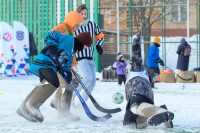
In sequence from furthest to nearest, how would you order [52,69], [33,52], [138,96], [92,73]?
[33,52] < [92,73] < [52,69] < [138,96]

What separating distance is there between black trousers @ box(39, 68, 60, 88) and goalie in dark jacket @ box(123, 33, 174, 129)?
766 millimetres

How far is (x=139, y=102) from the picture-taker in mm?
4070

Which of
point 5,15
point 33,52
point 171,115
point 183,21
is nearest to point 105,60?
point 33,52

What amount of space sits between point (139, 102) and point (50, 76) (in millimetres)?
1052

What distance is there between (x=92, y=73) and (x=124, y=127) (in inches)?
76.8

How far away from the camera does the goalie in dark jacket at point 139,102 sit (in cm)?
361

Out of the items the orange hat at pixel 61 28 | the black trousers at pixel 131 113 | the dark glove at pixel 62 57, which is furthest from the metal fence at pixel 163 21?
the black trousers at pixel 131 113

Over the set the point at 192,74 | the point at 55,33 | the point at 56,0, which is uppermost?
the point at 56,0

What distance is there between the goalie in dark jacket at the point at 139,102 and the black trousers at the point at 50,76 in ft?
2.51

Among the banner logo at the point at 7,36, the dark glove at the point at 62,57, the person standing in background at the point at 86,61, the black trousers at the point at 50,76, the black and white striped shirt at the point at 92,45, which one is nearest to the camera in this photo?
the black trousers at the point at 50,76

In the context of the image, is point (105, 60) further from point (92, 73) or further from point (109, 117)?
point (109, 117)

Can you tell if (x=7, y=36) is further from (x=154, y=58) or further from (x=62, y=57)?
(x=62, y=57)

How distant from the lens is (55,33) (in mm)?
4641

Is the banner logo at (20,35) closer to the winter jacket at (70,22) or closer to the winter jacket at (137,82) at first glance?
the winter jacket at (70,22)
